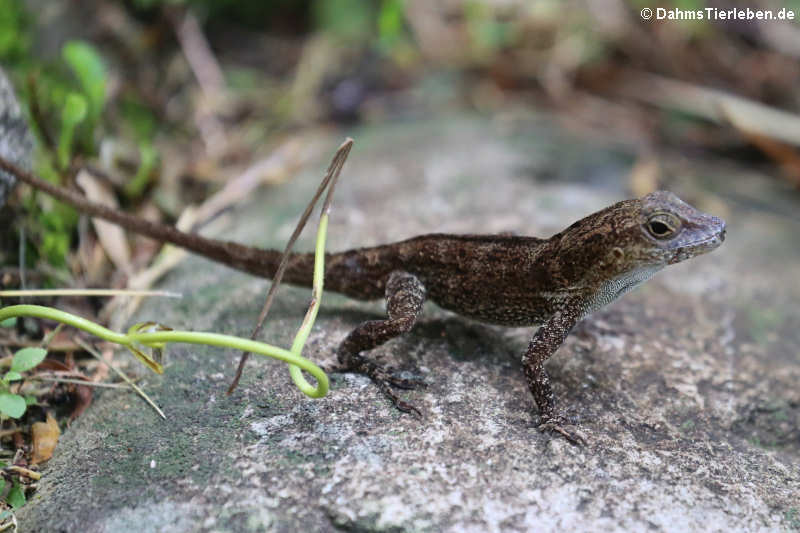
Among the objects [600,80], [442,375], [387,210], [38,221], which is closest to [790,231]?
[600,80]

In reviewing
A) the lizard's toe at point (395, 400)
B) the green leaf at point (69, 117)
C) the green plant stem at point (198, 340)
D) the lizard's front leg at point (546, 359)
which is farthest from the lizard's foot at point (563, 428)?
the green leaf at point (69, 117)

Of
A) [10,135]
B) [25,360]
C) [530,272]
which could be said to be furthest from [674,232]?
[10,135]

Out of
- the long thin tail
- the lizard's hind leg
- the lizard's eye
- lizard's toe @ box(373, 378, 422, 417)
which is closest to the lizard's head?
the lizard's eye

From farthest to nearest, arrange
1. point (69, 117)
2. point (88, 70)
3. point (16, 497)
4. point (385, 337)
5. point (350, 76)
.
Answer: point (350, 76), point (88, 70), point (69, 117), point (385, 337), point (16, 497)

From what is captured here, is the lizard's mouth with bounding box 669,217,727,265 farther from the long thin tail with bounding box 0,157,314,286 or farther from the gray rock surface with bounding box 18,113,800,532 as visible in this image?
the long thin tail with bounding box 0,157,314,286

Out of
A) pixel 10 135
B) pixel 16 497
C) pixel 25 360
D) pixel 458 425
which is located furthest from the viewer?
pixel 10 135

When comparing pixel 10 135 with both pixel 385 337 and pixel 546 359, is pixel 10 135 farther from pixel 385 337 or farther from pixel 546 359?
pixel 546 359

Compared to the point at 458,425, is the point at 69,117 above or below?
above
